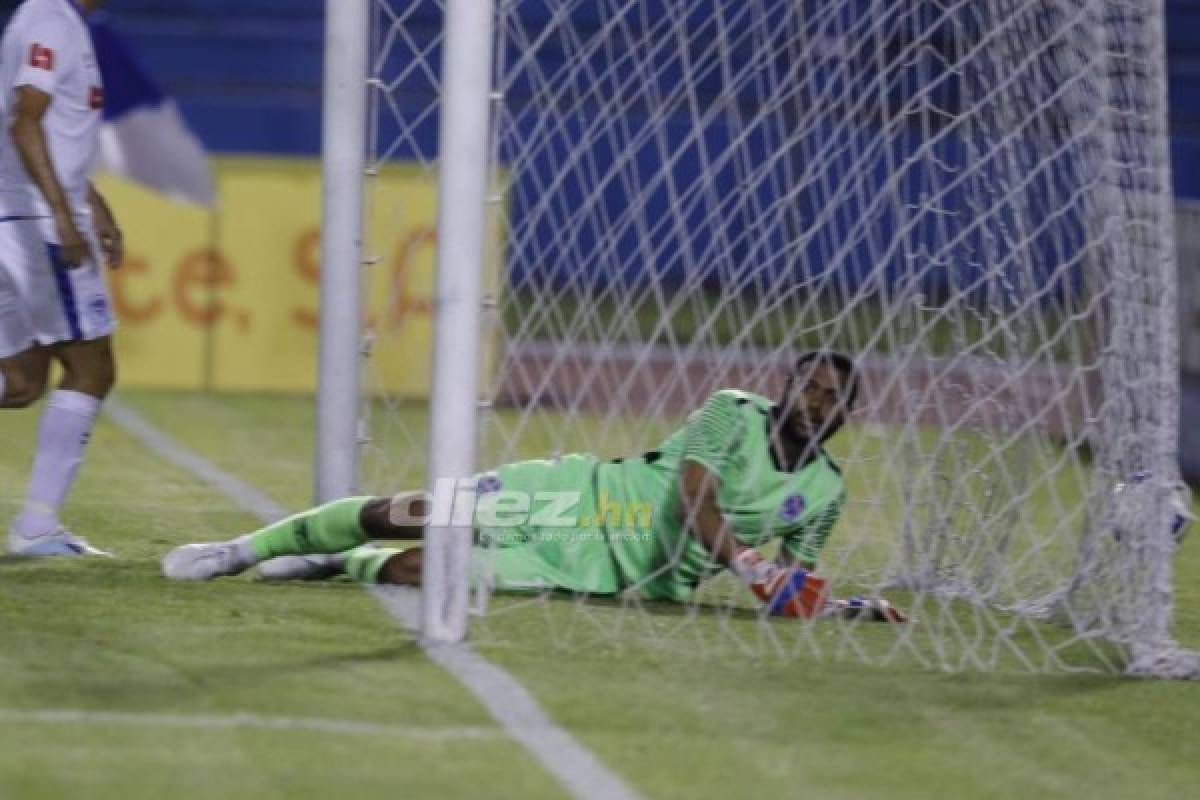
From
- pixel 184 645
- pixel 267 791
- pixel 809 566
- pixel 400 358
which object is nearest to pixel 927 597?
pixel 809 566

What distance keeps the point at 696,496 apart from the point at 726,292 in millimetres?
1805

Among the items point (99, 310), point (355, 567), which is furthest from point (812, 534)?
point (99, 310)

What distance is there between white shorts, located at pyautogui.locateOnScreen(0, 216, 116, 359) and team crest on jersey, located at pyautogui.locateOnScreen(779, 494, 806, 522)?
2.02 meters

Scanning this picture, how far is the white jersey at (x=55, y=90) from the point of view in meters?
6.58

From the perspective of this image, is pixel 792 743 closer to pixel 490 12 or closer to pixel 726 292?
pixel 490 12

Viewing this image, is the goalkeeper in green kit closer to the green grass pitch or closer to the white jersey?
the green grass pitch

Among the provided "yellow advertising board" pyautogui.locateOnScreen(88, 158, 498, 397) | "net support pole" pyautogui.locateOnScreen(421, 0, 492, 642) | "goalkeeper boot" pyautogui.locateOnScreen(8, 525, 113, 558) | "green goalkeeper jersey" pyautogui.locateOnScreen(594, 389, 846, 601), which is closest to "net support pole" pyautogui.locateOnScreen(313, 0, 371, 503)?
"goalkeeper boot" pyautogui.locateOnScreen(8, 525, 113, 558)

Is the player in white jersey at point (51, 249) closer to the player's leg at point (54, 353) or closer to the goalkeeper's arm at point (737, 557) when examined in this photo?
the player's leg at point (54, 353)

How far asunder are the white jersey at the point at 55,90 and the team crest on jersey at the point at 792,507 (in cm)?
214

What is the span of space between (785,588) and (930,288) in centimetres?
124

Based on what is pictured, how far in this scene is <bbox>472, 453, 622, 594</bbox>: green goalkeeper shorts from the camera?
6.42 meters

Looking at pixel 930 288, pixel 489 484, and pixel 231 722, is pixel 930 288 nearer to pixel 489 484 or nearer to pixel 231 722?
pixel 489 484

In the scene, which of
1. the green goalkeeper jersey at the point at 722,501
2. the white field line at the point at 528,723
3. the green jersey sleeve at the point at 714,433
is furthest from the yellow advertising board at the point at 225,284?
the white field line at the point at 528,723

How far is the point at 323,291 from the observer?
23.9 ft
